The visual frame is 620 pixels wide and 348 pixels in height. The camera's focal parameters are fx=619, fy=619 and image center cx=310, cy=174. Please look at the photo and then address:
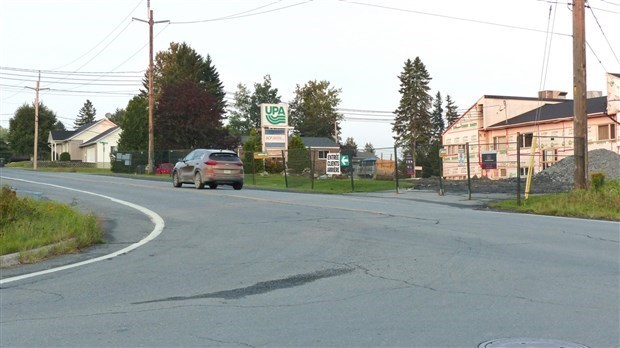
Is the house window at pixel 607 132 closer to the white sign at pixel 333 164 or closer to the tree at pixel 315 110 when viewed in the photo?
the white sign at pixel 333 164

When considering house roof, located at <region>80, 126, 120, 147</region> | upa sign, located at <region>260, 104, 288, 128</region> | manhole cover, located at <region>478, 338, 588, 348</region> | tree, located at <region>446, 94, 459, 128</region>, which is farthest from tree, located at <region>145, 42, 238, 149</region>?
tree, located at <region>446, 94, 459, 128</region>

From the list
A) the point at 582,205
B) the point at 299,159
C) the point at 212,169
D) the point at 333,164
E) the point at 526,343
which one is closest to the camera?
the point at 526,343

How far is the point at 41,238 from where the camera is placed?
411 inches

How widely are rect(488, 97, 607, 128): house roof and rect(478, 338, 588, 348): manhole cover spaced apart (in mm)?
46471

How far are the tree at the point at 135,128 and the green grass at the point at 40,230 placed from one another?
5575 cm

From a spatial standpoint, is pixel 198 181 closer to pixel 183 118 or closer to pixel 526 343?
pixel 526 343

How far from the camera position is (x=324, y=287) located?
7871 mm

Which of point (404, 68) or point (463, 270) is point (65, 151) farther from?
point (463, 270)

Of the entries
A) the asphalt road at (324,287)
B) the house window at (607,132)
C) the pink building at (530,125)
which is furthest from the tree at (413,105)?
Answer: the asphalt road at (324,287)

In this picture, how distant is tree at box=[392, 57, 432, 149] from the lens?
286 feet

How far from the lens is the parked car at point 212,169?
2622cm

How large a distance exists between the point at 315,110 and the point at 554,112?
62.0 m

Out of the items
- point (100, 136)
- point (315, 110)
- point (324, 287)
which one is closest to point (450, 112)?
point (315, 110)

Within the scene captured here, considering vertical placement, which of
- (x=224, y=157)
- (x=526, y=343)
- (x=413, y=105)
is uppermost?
(x=413, y=105)
